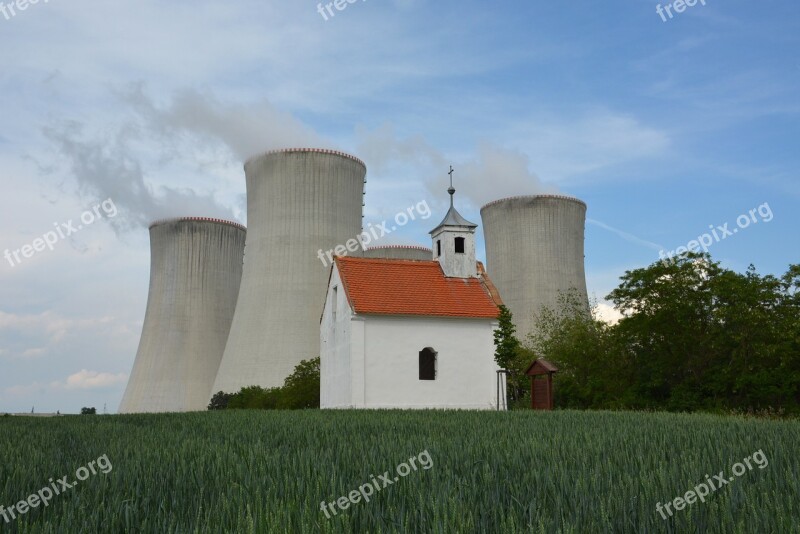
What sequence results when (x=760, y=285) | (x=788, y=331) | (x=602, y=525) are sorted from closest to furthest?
(x=602, y=525) → (x=788, y=331) → (x=760, y=285)

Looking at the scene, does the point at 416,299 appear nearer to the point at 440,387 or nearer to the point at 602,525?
the point at 440,387

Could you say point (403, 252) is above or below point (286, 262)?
above

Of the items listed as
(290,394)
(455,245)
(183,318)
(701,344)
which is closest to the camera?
(701,344)

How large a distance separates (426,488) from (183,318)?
43278 mm

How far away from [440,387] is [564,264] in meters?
22.0

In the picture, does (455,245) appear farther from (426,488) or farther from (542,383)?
(426,488)

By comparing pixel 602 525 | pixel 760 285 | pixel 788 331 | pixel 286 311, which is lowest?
pixel 602 525

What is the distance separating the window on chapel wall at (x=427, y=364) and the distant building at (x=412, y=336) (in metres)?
0.04

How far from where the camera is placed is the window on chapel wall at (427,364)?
2659 cm

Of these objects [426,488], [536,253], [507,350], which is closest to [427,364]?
[507,350]

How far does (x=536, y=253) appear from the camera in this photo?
45.1 m

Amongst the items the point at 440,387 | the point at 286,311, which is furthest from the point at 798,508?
the point at 286,311

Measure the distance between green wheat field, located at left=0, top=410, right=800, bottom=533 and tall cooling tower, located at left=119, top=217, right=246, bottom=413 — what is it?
38.2 m

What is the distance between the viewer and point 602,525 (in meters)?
3.54
